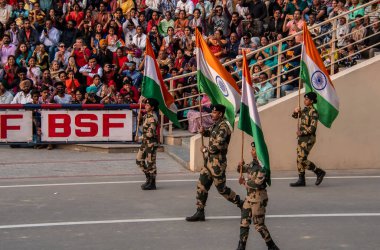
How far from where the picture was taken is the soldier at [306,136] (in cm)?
1772

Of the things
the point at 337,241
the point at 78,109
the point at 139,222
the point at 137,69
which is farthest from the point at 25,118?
the point at 337,241

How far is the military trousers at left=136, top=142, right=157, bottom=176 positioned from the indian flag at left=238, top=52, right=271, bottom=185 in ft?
13.2

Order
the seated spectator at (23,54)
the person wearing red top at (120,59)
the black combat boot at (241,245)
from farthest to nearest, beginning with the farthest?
the seated spectator at (23,54) → the person wearing red top at (120,59) → the black combat boot at (241,245)

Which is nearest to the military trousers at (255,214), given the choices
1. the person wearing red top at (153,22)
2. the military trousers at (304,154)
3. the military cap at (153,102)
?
the military trousers at (304,154)

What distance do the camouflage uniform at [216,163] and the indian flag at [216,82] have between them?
96cm

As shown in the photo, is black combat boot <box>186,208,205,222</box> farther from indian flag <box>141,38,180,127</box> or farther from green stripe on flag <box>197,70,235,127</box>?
indian flag <box>141,38,180,127</box>

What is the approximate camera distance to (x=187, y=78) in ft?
76.5

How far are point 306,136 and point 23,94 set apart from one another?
8033 millimetres

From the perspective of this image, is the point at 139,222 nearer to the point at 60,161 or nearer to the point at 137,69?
the point at 60,161

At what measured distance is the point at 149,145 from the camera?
17.6 m

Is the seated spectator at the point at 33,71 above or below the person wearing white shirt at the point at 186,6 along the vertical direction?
below

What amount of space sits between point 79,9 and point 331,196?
11532mm

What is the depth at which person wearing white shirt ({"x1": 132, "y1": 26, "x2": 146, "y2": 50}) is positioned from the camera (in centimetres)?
2534

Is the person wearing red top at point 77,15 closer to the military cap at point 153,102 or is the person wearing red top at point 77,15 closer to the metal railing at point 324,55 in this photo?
the metal railing at point 324,55
